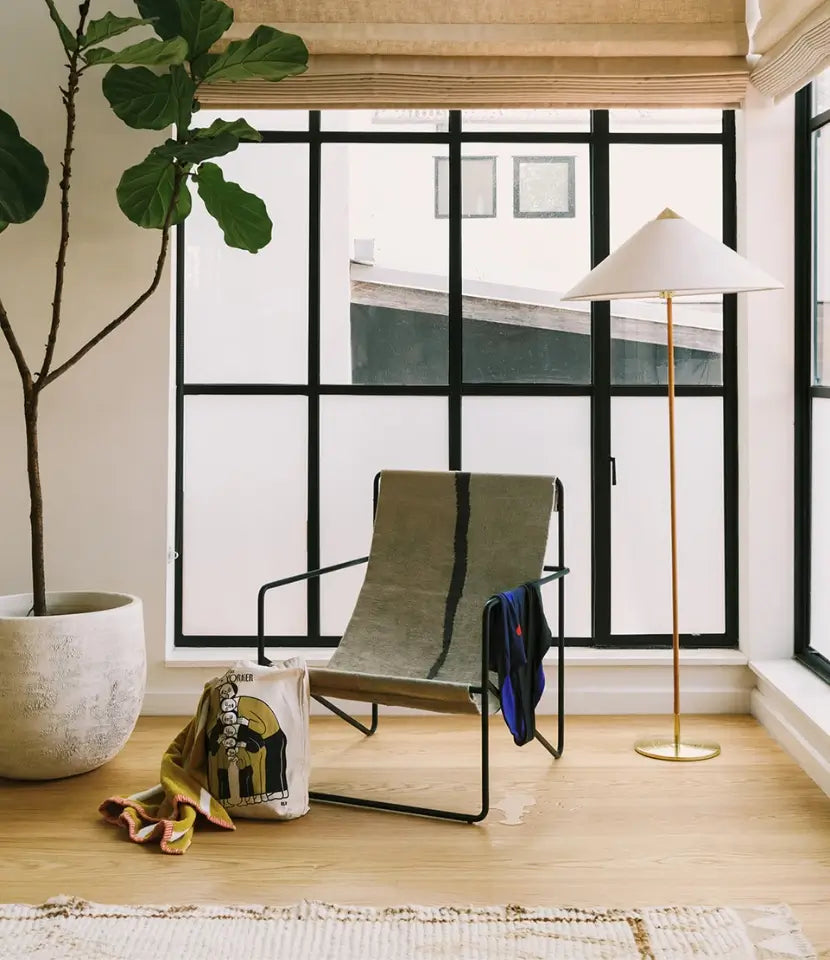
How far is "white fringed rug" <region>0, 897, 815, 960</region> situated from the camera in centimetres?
212

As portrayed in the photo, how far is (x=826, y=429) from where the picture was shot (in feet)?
11.7

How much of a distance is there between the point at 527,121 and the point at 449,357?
2.91 ft

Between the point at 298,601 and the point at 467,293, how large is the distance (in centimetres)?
127

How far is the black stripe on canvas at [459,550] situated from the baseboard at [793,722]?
1064 mm

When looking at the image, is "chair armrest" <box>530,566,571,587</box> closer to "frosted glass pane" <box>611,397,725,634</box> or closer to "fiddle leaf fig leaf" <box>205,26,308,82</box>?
"frosted glass pane" <box>611,397,725,634</box>

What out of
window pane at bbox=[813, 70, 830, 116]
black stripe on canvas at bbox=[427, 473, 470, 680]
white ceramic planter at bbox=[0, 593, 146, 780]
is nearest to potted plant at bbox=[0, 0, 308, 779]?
white ceramic planter at bbox=[0, 593, 146, 780]

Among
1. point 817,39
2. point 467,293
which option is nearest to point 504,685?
point 467,293

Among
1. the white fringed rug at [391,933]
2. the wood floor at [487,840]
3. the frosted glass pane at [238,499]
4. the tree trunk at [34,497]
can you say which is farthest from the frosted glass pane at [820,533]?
the tree trunk at [34,497]

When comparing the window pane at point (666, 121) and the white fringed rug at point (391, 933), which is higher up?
the window pane at point (666, 121)

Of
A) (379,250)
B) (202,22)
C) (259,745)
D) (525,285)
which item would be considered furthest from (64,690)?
(525,285)

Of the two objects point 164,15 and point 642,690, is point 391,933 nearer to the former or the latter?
point 642,690

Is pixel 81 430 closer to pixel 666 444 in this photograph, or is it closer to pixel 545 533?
pixel 545 533

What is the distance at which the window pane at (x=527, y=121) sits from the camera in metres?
3.90

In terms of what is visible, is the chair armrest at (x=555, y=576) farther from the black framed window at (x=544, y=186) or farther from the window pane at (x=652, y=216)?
the black framed window at (x=544, y=186)
